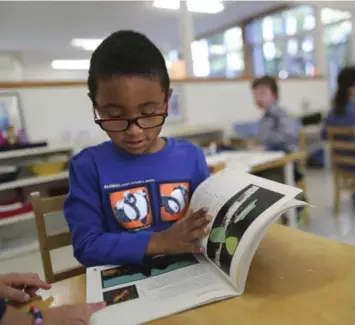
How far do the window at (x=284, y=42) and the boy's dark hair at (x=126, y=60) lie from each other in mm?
4769

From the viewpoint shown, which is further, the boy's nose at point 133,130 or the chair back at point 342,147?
the chair back at point 342,147

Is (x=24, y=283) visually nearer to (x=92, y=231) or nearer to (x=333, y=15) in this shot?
(x=92, y=231)

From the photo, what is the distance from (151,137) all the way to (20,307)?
37 cm

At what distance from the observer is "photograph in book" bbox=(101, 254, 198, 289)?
22.8 inches

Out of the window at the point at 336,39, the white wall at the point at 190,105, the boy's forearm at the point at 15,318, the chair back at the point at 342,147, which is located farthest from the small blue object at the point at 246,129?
the boy's forearm at the point at 15,318

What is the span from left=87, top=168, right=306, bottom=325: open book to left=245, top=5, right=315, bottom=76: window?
4.92 m

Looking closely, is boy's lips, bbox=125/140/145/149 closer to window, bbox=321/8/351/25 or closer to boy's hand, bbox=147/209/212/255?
boy's hand, bbox=147/209/212/255

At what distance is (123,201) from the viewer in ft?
2.32

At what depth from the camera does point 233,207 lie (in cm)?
59

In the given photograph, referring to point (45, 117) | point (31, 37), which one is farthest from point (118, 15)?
point (45, 117)

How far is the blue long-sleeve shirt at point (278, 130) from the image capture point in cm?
241

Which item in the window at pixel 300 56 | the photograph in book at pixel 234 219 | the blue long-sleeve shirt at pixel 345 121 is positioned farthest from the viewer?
the window at pixel 300 56

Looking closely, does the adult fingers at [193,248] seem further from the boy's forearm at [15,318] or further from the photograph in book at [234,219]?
the boy's forearm at [15,318]

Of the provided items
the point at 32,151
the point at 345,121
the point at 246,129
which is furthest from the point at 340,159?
the point at 32,151
